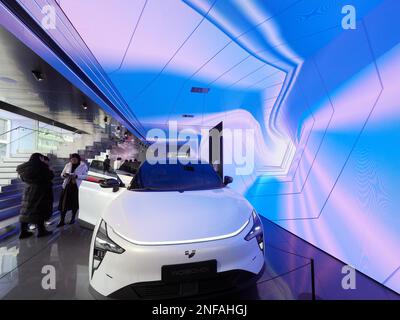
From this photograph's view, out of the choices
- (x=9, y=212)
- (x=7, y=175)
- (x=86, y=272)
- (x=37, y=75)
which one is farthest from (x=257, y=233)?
(x=7, y=175)

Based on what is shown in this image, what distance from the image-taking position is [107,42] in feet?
12.0

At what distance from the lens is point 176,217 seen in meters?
1.90

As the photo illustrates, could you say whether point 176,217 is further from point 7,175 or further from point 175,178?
point 7,175

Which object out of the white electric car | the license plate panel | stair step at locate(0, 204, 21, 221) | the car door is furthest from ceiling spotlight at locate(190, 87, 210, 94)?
stair step at locate(0, 204, 21, 221)

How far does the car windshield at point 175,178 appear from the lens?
8.75 ft

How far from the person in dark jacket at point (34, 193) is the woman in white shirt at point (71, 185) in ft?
1.94

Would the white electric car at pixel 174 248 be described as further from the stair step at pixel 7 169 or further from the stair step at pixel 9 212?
the stair step at pixel 7 169

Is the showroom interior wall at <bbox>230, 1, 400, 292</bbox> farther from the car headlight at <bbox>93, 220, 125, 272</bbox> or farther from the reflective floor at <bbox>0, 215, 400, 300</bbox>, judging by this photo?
the car headlight at <bbox>93, 220, 125, 272</bbox>

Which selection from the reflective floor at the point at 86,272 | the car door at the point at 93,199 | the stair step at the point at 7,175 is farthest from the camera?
the stair step at the point at 7,175

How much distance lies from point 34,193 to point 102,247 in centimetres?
293

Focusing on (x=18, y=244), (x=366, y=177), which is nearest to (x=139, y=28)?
(x=366, y=177)

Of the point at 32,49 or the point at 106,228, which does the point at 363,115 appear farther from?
the point at 32,49

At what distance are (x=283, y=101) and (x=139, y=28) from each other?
3.23 meters

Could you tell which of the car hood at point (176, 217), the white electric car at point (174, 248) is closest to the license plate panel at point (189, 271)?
the white electric car at point (174, 248)
